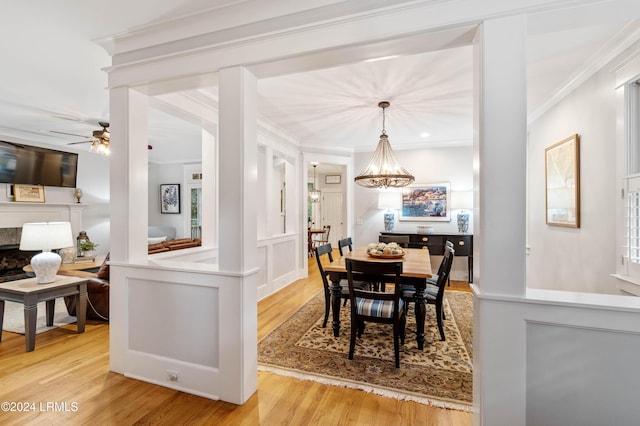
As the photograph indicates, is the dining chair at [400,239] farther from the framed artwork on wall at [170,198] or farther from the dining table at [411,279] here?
the framed artwork on wall at [170,198]

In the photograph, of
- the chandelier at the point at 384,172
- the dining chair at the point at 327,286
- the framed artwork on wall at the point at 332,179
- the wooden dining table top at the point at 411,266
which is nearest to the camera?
the wooden dining table top at the point at 411,266

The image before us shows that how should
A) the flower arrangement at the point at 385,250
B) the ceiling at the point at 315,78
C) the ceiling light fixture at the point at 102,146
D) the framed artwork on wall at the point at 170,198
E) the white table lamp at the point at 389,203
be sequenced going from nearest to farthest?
the ceiling at the point at 315,78
the flower arrangement at the point at 385,250
the ceiling light fixture at the point at 102,146
the white table lamp at the point at 389,203
the framed artwork on wall at the point at 170,198

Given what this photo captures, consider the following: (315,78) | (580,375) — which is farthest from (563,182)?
(315,78)

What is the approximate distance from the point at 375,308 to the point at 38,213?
20.7ft

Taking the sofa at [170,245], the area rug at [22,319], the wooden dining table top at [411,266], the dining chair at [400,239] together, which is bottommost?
the area rug at [22,319]

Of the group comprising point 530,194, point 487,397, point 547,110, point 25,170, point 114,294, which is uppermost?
point 547,110

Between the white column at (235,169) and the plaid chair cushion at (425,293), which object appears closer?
the white column at (235,169)

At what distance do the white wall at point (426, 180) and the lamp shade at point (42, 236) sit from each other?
441cm

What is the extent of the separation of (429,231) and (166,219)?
644cm

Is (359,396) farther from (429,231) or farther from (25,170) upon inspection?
(25,170)

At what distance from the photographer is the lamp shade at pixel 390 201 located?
18.0 ft

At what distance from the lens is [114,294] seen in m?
2.32

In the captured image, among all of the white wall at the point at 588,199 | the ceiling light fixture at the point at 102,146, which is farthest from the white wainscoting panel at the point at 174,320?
the white wall at the point at 588,199

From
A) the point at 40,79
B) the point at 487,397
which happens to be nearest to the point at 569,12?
the point at 487,397
